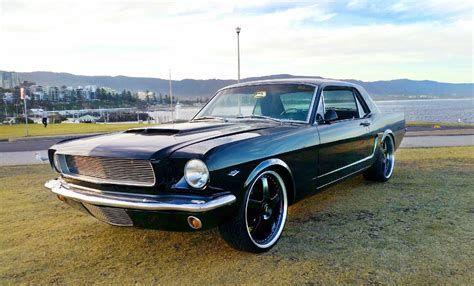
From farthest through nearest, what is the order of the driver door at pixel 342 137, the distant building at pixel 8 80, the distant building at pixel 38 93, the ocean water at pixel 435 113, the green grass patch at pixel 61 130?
the distant building at pixel 38 93, the distant building at pixel 8 80, the ocean water at pixel 435 113, the green grass patch at pixel 61 130, the driver door at pixel 342 137

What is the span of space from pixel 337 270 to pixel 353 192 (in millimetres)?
2541

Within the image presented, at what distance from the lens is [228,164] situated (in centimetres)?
275

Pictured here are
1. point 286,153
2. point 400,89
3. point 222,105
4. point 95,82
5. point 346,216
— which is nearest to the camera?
point 286,153

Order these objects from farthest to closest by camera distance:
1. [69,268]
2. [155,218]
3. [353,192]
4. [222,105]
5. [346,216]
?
[353,192]
[222,105]
[346,216]
[69,268]
[155,218]

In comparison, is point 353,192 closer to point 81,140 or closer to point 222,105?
point 222,105

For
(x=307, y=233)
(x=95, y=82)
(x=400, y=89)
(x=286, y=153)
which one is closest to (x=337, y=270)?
(x=307, y=233)

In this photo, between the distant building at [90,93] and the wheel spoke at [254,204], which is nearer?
the wheel spoke at [254,204]

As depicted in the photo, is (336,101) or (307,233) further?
(336,101)

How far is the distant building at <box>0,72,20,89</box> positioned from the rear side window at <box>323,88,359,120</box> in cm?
7933

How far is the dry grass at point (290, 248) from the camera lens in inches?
108

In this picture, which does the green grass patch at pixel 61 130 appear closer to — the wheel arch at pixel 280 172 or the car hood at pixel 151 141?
the car hood at pixel 151 141

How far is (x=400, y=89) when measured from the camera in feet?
405

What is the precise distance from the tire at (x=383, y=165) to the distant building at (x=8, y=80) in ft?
260

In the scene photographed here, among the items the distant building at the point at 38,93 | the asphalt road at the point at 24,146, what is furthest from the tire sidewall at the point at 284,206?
the distant building at the point at 38,93
